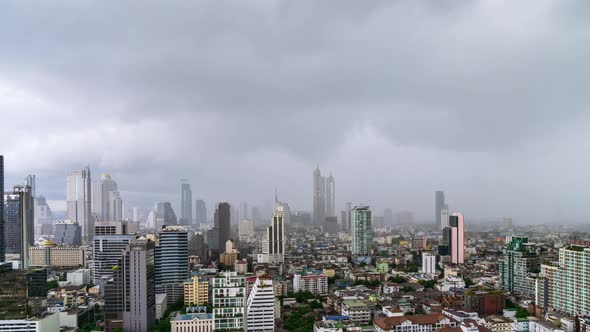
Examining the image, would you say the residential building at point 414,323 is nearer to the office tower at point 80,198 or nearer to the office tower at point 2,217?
the office tower at point 2,217

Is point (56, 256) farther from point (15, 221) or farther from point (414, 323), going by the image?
point (414, 323)

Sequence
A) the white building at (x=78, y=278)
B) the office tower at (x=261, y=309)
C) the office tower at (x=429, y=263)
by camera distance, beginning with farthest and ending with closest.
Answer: the office tower at (x=429, y=263) < the white building at (x=78, y=278) < the office tower at (x=261, y=309)

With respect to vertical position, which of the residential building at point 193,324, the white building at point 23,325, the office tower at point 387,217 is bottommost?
the office tower at point 387,217

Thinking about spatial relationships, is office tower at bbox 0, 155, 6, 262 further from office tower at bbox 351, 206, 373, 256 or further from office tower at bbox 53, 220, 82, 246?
office tower at bbox 351, 206, 373, 256

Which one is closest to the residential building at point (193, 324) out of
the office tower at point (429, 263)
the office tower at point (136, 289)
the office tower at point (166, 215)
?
the office tower at point (136, 289)

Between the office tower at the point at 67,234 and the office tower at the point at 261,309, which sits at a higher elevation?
the office tower at the point at 261,309

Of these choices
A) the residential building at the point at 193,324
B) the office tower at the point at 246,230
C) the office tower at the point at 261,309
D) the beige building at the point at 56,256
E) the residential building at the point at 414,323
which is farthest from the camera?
the office tower at the point at 246,230

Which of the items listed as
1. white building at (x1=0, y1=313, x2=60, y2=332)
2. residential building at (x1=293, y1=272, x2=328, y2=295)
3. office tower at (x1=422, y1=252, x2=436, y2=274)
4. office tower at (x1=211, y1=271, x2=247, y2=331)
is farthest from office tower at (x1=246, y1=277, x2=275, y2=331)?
office tower at (x1=422, y1=252, x2=436, y2=274)

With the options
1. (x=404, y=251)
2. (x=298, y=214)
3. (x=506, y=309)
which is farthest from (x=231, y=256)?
(x=298, y=214)
